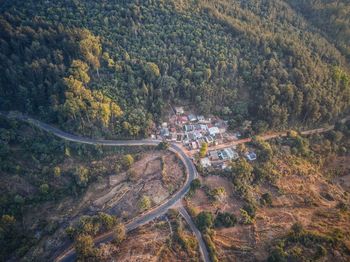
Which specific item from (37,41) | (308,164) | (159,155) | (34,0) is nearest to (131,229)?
(159,155)

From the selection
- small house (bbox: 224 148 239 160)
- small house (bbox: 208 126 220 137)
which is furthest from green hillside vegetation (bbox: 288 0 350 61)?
small house (bbox: 224 148 239 160)

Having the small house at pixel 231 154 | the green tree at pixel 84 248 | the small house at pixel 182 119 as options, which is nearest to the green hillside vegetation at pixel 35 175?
the green tree at pixel 84 248

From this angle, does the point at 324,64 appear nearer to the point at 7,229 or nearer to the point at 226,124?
the point at 226,124

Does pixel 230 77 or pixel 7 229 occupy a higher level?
pixel 230 77

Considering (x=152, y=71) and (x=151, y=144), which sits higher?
(x=152, y=71)

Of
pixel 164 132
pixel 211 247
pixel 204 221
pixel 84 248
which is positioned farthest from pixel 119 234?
pixel 164 132

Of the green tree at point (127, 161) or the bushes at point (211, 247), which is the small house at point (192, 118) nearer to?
the green tree at point (127, 161)

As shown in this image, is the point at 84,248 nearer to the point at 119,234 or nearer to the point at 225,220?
the point at 119,234

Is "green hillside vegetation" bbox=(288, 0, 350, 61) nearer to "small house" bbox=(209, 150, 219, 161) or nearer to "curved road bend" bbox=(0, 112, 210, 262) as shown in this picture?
"small house" bbox=(209, 150, 219, 161)
